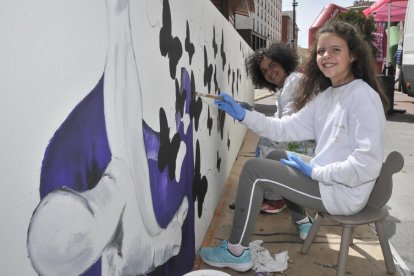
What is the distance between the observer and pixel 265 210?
3256 millimetres

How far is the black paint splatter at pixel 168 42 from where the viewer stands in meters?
1.66

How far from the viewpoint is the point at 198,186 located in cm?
243

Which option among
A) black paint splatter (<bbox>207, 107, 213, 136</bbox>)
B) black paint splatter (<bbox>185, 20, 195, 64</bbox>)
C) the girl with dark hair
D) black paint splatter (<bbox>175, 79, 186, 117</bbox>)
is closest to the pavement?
the girl with dark hair

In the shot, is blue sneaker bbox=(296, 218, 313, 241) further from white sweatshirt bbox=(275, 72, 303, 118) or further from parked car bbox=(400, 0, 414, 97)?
parked car bbox=(400, 0, 414, 97)

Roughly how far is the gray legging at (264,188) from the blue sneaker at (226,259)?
0.07m

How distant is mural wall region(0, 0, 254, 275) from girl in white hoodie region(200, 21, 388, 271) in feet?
1.17

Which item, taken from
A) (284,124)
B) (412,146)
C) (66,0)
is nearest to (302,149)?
(284,124)

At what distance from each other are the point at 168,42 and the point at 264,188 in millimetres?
984

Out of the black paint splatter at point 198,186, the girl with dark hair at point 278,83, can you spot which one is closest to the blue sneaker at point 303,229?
the girl with dark hair at point 278,83

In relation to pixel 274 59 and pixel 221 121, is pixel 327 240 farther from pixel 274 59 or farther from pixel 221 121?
pixel 274 59

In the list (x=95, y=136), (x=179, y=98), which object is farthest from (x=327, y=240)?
(x=95, y=136)

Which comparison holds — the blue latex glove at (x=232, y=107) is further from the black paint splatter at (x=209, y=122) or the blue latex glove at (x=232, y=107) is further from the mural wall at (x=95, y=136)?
the mural wall at (x=95, y=136)

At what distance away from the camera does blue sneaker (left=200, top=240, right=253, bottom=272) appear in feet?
7.45

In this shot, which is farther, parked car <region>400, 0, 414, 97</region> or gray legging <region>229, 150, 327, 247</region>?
parked car <region>400, 0, 414, 97</region>
